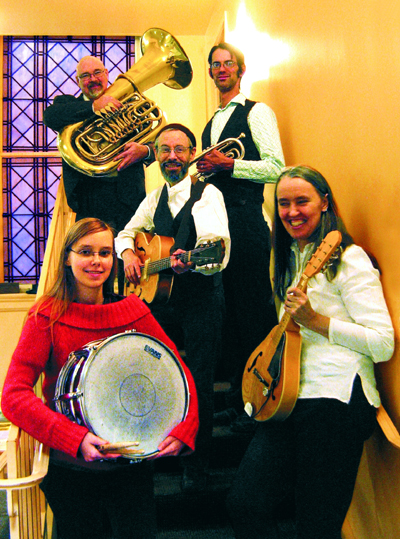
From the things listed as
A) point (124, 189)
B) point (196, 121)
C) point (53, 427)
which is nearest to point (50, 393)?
point (53, 427)

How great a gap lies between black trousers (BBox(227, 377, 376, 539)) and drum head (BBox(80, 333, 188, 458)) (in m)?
0.31

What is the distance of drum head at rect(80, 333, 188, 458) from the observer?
1598 mm

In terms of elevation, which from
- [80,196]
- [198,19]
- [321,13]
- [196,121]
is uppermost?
[198,19]

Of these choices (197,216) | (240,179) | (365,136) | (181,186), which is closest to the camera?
(365,136)

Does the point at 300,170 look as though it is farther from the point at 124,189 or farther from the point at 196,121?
A: the point at 196,121

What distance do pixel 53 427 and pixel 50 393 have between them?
189 mm

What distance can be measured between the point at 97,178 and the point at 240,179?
97cm

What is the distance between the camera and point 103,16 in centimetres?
526

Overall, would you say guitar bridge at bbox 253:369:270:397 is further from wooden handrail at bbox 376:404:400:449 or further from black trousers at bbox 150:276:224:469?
black trousers at bbox 150:276:224:469

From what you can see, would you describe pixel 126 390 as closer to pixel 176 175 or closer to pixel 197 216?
pixel 197 216

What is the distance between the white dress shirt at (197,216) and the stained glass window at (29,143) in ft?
9.98

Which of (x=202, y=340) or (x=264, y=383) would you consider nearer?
(x=264, y=383)

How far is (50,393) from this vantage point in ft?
5.81

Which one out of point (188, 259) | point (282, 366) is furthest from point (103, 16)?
point (282, 366)
